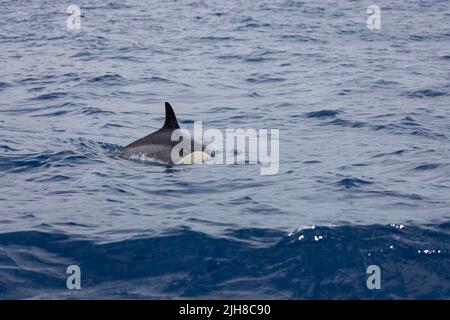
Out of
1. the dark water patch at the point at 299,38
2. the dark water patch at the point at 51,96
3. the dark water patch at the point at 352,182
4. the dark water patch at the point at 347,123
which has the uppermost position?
the dark water patch at the point at 299,38

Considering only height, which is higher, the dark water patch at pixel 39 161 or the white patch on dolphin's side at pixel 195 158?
the white patch on dolphin's side at pixel 195 158

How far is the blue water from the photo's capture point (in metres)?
8.43

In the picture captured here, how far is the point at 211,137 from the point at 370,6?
25.8 meters

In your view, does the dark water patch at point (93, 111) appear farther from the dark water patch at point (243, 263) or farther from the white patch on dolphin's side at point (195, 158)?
the dark water patch at point (243, 263)

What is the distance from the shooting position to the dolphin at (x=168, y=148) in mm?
13078

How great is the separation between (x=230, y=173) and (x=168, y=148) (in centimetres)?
132

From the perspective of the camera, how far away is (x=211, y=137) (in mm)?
15312

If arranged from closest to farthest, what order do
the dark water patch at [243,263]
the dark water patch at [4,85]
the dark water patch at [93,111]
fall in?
the dark water patch at [243,263], the dark water patch at [93,111], the dark water patch at [4,85]

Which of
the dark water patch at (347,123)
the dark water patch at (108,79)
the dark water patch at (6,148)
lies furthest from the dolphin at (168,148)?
the dark water patch at (108,79)

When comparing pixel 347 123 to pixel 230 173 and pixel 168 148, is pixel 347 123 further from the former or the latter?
pixel 168 148

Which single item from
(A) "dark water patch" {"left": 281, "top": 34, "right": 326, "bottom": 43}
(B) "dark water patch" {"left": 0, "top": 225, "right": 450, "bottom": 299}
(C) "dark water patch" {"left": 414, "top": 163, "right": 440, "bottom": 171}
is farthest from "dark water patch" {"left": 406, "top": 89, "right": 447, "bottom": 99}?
(B) "dark water patch" {"left": 0, "top": 225, "right": 450, "bottom": 299}

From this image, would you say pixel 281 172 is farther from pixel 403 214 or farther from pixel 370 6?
pixel 370 6

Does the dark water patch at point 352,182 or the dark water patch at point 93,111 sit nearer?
the dark water patch at point 352,182

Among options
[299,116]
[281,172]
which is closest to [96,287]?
[281,172]
